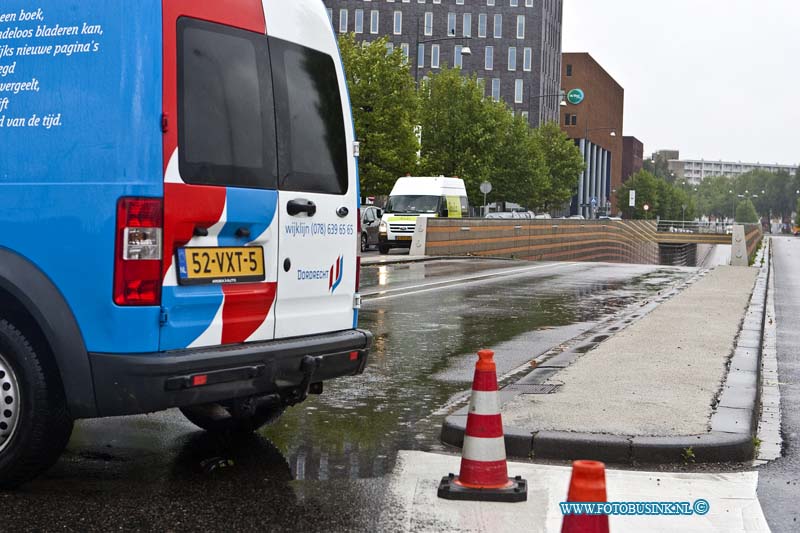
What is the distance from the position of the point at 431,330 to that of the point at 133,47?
747cm

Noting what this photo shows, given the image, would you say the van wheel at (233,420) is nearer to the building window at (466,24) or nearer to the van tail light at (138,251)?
the van tail light at (138,251)

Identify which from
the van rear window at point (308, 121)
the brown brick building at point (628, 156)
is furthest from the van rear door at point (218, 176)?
the brown brick building at point (628, 156)

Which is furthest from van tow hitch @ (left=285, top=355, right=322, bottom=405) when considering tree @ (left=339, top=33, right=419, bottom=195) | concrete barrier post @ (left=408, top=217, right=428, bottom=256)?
tree @ (left=339, top=33, right=419, bottom=195)

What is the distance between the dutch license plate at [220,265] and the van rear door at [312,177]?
21 cm

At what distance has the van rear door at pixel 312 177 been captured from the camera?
18.8ft

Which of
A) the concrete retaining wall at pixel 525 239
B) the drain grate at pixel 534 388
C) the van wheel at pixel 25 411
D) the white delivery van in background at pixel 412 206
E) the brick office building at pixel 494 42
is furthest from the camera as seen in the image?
the brick office building at pixel 494 42

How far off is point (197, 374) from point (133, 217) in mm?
748

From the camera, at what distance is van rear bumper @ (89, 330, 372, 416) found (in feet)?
16.1

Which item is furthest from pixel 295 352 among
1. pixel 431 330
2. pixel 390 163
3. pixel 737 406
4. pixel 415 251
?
pixel 390 163

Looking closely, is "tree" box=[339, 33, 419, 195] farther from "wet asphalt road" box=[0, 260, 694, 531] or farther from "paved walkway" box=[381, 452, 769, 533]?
"paved walkway" box=[381, 452, 769, 533]

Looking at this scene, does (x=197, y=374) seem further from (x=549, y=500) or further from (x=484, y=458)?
(x=549, y=500)

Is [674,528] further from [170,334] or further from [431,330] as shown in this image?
[431,330]

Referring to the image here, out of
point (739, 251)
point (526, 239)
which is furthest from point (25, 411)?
point (526, 239)

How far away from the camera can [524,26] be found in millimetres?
109188
